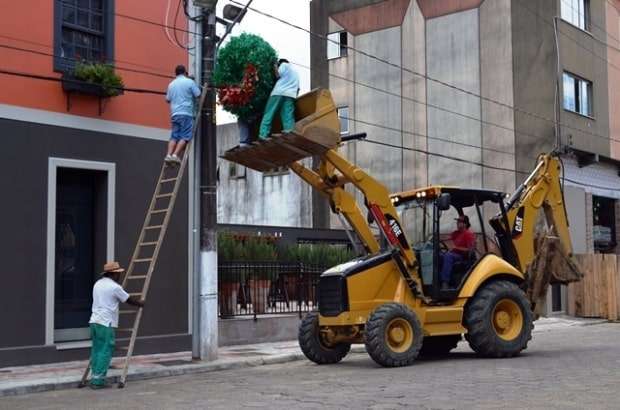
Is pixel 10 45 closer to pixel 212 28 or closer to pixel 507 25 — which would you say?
pixel 212 28

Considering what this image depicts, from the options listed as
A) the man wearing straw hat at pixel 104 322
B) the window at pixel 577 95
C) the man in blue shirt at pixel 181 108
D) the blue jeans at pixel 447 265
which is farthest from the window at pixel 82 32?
the window at pixel 577 95

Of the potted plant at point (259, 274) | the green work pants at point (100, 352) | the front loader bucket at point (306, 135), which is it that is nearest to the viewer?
the green work pants at point (100, 352)

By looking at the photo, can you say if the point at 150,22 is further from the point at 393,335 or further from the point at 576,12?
the point at 576,12

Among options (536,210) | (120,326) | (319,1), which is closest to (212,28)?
(120,326)

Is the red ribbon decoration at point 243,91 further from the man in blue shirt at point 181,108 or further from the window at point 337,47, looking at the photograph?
the window at point 337,47

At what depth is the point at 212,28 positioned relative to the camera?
49.8 feet

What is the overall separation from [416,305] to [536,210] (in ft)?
11.5

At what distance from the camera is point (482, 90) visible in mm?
28156

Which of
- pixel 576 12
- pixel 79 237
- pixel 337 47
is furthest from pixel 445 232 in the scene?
pixel 576 12

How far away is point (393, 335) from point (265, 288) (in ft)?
19.0

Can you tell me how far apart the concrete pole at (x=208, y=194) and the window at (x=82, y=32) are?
5.79 ft

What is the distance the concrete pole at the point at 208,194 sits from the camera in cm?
1479

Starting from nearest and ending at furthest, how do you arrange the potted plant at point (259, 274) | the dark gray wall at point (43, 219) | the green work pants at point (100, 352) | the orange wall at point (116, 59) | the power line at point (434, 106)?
the green work pants at point (100, 352) → the dark gray wall at point (43, 219) → the orange wall at point (116, 59) → the potted plant at point (259, 274) → the power line at point (434, 106)

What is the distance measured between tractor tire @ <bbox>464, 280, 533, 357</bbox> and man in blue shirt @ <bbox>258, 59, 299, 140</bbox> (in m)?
4.39
